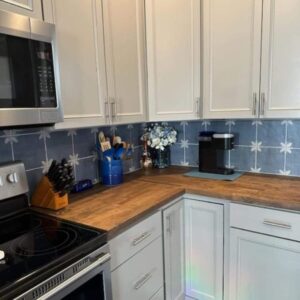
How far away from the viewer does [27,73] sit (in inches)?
43.2

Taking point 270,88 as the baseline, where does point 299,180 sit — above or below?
below

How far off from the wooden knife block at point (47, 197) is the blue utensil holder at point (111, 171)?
0.42 m

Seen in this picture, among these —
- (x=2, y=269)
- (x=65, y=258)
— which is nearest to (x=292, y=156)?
(x=65, y=258)

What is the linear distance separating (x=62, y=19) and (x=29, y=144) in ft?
Result: 2.13

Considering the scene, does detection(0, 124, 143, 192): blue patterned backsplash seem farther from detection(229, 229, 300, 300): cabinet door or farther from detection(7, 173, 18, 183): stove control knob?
detection(229, 229, 300, 300): cabinet door

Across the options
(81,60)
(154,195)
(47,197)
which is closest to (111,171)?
(154,195)

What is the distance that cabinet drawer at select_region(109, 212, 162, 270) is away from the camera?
3.99ft

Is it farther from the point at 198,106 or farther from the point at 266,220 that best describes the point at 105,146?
the point at 266,220

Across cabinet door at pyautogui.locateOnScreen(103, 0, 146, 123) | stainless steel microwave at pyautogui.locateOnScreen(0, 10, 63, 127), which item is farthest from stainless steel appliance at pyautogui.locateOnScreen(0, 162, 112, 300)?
cabinet door at pyautogui.locateOnScreen(103, 0, 146, 123)

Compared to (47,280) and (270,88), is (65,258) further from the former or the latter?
(270,88)

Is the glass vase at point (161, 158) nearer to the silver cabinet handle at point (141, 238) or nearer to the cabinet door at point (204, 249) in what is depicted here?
the cabinet door at point (204, 249)

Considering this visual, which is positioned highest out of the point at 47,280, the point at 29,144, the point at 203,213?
the point at 29,144

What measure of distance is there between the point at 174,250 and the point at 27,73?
1.26 m

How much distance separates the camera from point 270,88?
157cm
